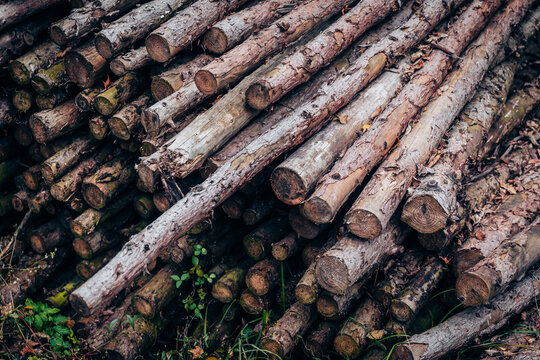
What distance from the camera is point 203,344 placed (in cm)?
400

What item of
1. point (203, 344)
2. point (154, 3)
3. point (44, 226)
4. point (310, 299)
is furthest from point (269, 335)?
point (154, 3)

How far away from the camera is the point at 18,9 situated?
439 centimetres

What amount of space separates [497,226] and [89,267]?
411 cm

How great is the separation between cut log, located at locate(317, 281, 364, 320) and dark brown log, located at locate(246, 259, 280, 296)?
19.7 inches

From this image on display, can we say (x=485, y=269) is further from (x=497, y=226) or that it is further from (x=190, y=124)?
(x=190, y=124)

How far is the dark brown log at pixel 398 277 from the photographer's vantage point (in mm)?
3576

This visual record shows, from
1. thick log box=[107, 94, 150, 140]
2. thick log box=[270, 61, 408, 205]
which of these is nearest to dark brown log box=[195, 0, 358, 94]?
thick log box=[107, 94, 150, 140]

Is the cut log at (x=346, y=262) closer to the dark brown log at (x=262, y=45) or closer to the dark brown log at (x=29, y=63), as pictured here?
the dark brown log at (x=262, y=45)

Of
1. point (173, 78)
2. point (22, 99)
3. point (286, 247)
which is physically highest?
point (22, 99)

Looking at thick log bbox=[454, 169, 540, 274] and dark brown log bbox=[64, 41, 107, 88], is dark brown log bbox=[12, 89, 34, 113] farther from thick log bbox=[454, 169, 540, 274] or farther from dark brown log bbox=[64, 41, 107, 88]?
thick log bbox=[454, 169, 540, 274]

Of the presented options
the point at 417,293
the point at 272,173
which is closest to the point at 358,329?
the point at 417,293

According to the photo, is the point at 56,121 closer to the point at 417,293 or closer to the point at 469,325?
the point at 417,293

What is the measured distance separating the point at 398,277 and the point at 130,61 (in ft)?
10.7

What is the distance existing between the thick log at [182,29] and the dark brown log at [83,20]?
2.67 ft
